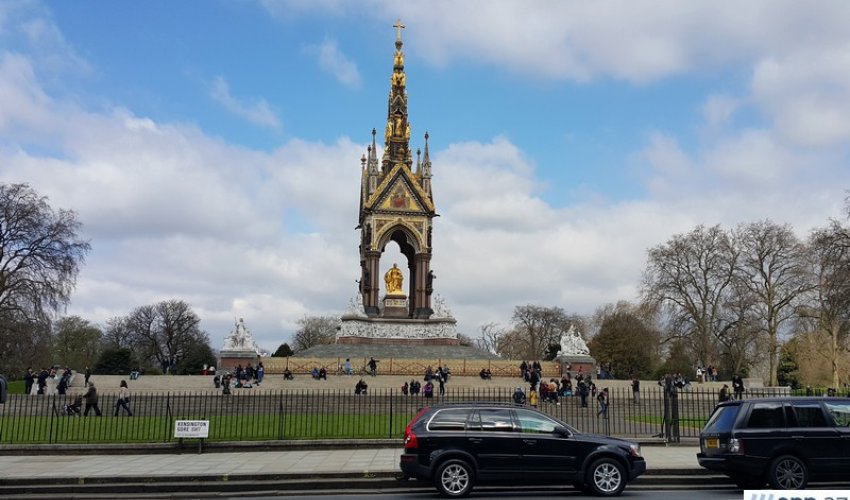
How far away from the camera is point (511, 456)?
13.4 m

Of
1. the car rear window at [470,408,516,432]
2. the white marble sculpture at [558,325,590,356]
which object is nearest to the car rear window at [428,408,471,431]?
the car rear window at [470,408,516,432]

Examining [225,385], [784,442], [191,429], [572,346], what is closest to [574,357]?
[572,346]

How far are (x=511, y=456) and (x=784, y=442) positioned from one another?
4.36m

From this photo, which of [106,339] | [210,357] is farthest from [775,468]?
[106,339]

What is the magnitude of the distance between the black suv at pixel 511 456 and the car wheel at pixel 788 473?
2029 mm

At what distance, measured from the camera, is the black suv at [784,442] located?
13.1 m

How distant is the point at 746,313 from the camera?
59.7 meters

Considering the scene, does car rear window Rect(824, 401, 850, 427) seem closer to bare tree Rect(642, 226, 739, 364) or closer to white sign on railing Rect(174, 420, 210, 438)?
white sign on railing Rect(174, 420, 210, 438)

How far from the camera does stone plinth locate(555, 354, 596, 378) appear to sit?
4956cm

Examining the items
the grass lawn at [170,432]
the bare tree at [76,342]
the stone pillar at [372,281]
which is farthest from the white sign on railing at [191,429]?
the bare tree at [76,342]

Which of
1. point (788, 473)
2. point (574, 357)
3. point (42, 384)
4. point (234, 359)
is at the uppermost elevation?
point (574, 357)

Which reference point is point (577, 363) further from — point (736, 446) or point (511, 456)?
point (511, 456)

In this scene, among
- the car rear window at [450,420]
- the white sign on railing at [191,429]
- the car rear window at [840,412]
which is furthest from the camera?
the white sign on railing at [191,429]

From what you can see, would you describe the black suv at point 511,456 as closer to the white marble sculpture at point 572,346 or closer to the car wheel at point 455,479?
the car wheel at point 455,479
